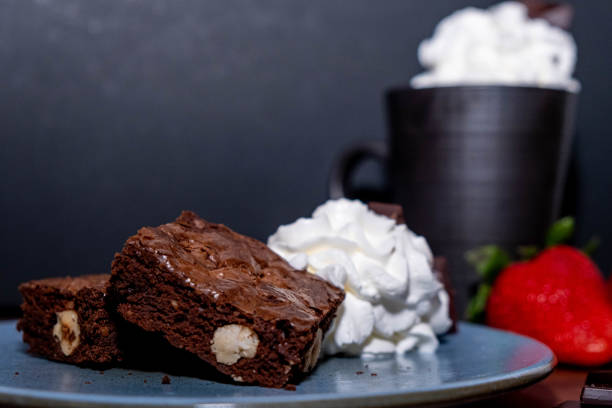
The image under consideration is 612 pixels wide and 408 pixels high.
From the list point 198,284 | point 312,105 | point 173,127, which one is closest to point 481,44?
point 312,105

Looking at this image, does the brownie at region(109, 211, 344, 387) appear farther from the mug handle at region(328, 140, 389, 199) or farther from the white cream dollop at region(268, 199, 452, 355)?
the mug handle at region(328, 140, 389, 199)

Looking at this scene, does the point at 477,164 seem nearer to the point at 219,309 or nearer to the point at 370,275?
the point at 370,275

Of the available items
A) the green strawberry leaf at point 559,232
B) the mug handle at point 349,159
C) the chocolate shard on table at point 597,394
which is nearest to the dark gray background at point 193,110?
the mug handle at point 349,159

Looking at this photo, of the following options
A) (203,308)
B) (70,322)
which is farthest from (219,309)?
(70,322)

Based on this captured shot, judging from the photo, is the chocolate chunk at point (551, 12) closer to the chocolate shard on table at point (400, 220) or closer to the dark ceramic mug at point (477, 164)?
the dark ceramic mug at point (477, 164)

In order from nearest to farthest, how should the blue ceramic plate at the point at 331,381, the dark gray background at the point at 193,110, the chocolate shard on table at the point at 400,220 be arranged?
the blue ceramic plate at the point at 331,381, the chocolate shard on table at the point at 400,220, the dark gray background at the point at 193,110
